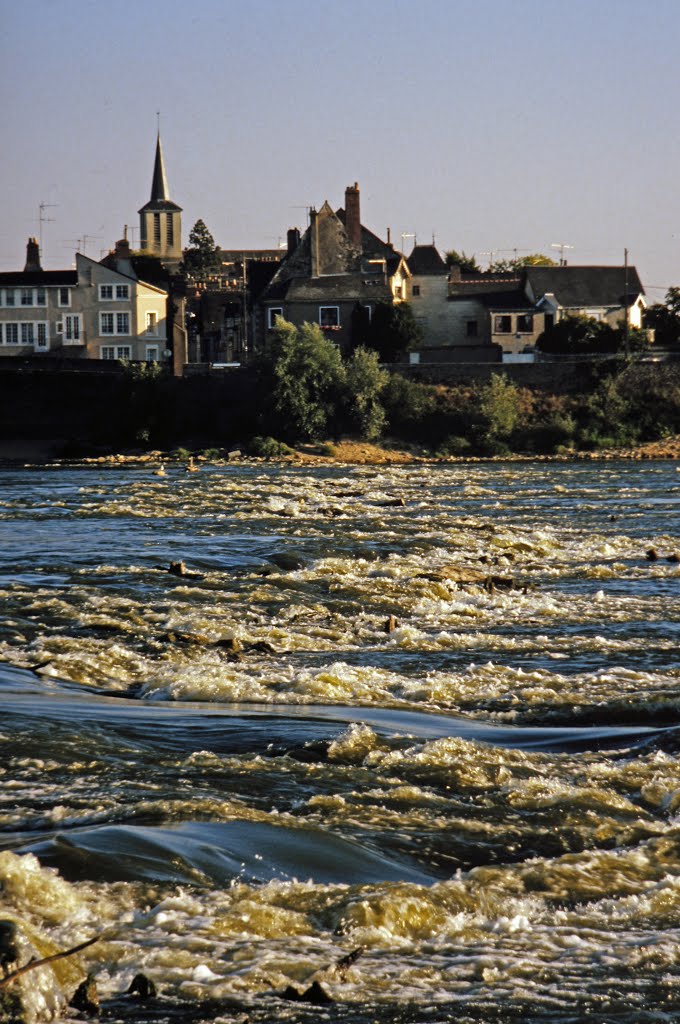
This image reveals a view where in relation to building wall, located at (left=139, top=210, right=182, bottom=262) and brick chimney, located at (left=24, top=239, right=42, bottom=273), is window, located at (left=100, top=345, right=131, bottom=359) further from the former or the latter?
building wall, located at (left=139, top=210, right=182, bottom=262)

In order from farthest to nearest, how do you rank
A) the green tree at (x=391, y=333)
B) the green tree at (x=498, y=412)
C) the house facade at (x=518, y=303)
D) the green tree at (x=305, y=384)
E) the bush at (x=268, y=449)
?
the house facade at (x=518, y=303) → the green tree at (x=391, y=333) → the green tree at (x=498, y=412) → the green tree at (x=305, y=384) → the bush at (x=268, y=449)

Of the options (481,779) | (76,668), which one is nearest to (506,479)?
(76,668)

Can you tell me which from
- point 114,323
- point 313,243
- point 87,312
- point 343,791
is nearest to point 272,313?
point 313,243

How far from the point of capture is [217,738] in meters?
12.6

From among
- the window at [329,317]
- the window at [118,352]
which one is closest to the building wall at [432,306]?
the window at [329,317]

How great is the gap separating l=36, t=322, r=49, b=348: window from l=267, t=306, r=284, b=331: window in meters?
17.3

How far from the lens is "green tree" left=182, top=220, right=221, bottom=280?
155 meters

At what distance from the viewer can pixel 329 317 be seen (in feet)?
309

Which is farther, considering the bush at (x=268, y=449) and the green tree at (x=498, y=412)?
the green tree at (x=498, y=412)

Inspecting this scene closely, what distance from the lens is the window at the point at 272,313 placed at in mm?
95438

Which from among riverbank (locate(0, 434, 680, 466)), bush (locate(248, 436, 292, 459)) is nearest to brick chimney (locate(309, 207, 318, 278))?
riverbank (locate(0, 434, 680, 466))

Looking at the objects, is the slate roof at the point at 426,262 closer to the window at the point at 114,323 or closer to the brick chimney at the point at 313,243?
the brick chimney at the point at 313,243

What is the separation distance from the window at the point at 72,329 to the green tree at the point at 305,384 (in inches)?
974

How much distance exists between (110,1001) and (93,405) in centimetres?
8070
